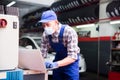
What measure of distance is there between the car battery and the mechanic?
790 millimetres

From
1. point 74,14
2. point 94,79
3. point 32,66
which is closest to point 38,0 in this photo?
point 74,14

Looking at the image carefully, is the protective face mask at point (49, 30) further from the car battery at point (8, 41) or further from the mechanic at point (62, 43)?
the car battery at point (8, 41)

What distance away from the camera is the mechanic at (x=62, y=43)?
239 cm

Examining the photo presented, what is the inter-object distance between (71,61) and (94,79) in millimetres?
4479

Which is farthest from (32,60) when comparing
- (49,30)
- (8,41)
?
(49,30)

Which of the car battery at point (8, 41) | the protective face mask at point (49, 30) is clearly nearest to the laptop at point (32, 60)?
the car battery at point (8, 41)

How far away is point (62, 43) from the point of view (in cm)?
262

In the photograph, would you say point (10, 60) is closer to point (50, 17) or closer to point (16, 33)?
point (16, 33)

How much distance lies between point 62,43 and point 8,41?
4.05ft

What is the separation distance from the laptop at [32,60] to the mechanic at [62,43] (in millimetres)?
338

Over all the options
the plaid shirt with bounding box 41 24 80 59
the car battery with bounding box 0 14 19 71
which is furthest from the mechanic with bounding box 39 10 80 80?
the car battery with bounding box 0 14 19 71

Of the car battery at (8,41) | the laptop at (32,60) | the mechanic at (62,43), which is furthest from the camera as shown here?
the mechanic at (62,43)

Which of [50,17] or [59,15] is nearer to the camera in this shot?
[50,17]

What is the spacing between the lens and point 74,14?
353 inches
